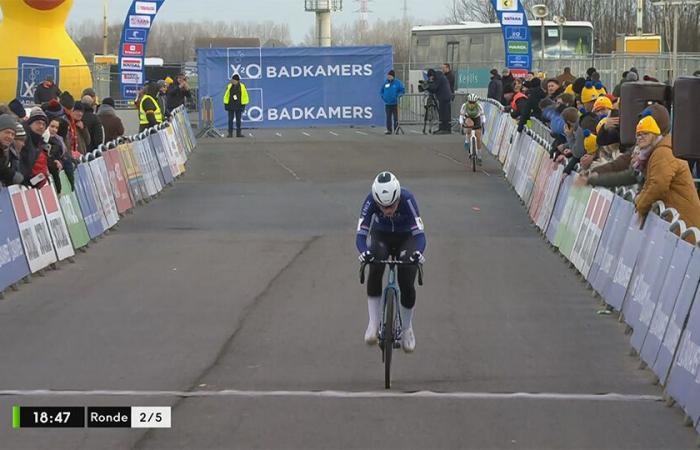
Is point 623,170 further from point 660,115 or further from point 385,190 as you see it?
point 385,190

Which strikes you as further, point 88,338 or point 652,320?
point 88,338

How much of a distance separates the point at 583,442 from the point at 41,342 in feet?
17.9

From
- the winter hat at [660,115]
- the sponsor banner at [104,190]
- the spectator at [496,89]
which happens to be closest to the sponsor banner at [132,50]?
the spectator at [496,89]

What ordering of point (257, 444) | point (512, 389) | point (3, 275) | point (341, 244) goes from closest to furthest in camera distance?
point (257, 444) → point (512, 389) → point (3, 275) → point (341, 244)

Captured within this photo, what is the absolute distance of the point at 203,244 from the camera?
18.5m

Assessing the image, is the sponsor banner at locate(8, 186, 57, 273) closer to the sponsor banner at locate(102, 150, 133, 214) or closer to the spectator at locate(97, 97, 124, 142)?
Answer: the sponsor banner at locate(102, 150, 133, 214)

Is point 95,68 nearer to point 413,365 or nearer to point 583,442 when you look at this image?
point 413,365

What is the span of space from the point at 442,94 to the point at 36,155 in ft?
79.4

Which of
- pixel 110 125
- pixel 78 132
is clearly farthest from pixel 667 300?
pixel 110 125

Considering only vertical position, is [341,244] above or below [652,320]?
below

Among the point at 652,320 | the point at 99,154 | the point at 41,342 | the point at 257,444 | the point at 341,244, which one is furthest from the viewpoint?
the point at 99,154

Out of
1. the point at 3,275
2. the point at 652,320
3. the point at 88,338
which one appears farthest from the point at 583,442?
the point at 3,275

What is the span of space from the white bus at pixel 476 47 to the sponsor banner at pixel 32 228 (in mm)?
36793

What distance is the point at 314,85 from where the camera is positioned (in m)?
44.3
